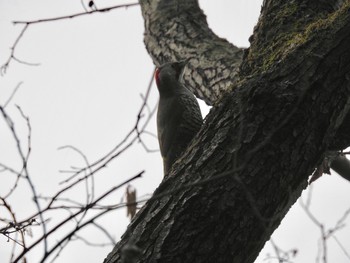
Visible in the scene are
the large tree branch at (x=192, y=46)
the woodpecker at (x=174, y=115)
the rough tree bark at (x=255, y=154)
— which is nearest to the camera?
the rough tree bark at (x=255, y=154)

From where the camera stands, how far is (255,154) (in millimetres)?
2150

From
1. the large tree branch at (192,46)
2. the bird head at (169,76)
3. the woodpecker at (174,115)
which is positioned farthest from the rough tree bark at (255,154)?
the bird head at (169,76)

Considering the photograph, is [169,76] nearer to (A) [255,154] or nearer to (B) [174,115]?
(B) [174,115]

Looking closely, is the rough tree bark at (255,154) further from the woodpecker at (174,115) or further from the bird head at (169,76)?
the bird head at (169,76)

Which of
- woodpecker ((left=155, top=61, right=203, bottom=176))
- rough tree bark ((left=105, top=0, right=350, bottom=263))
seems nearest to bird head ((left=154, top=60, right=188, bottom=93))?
woodpecker ((left=155, top=61, right=203, bottom=176))

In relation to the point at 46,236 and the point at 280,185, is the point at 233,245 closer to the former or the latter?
the point at 280,185

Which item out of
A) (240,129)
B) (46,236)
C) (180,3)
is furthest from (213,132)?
(180,3)

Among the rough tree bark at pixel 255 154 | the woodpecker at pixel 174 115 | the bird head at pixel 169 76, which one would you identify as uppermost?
the bird head at pixel 169 76

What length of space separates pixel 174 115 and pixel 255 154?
5.39 feet

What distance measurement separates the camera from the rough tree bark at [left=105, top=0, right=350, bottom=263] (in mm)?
2076

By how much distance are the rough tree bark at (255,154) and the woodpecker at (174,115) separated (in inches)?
40.3

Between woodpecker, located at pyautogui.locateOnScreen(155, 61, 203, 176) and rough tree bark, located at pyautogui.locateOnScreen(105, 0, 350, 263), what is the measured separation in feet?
3.36

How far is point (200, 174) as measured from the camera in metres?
2.23

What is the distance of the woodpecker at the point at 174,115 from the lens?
11.8ft
